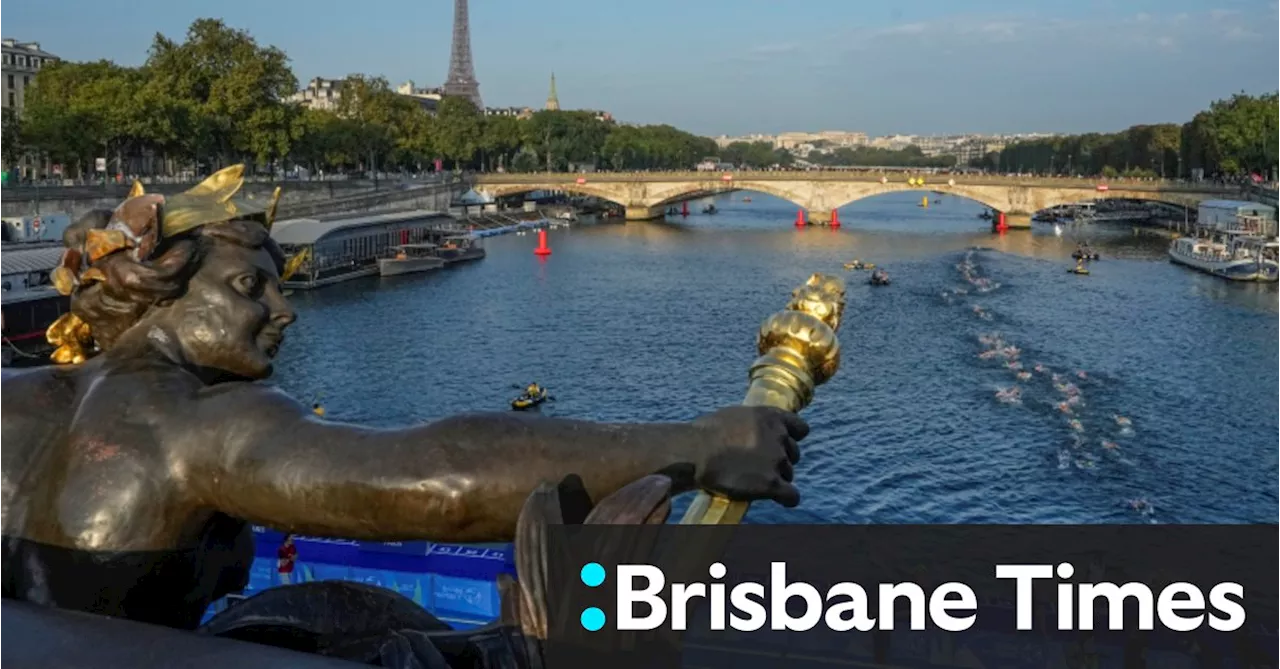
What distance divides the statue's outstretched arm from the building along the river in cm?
4027

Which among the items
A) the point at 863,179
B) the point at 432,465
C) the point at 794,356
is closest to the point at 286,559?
the point at 794,356

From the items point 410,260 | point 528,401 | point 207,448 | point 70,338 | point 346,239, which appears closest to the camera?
point 207,448

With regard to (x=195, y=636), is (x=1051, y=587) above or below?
below

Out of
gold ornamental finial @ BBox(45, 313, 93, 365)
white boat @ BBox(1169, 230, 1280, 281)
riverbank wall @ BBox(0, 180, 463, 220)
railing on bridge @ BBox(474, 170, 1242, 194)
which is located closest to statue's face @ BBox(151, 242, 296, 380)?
gold ornamental finial @ BBox(45, 313, 93, 365)

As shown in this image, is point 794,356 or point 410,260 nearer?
point 794,356

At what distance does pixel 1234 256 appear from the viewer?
50.4m

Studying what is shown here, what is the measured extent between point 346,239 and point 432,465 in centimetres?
4958

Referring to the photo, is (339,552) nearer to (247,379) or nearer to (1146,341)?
(247,379)

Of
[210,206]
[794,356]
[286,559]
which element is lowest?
[286,559]

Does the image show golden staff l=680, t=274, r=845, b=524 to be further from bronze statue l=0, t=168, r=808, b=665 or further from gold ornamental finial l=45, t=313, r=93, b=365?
gold ornamental finial l=45, t=313, r=93, b=365

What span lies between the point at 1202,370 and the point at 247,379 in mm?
30834

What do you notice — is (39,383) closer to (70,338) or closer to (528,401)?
(70,338)

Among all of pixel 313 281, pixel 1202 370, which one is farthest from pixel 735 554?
pixel 313 281

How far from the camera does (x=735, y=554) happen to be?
12.3m
